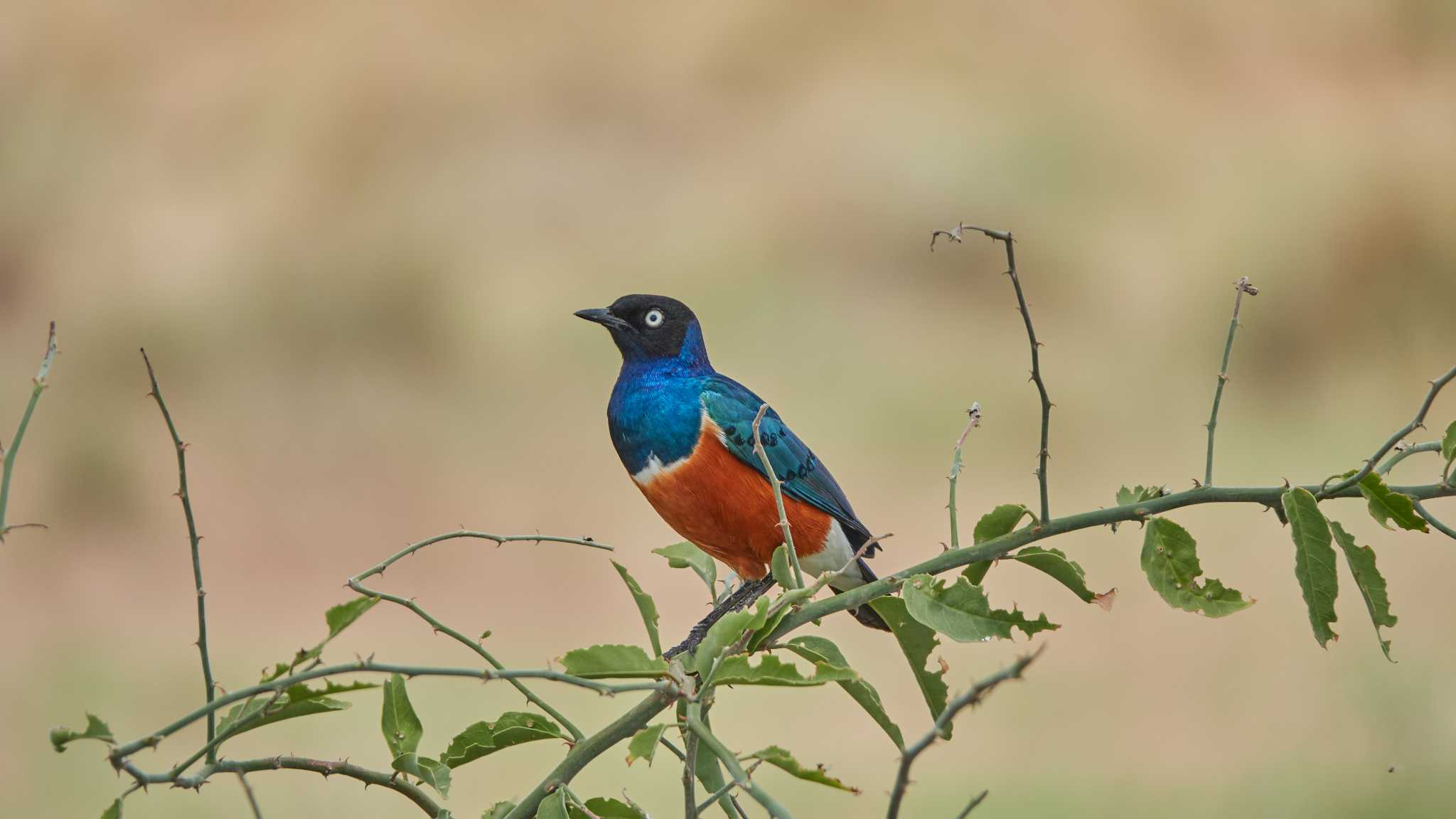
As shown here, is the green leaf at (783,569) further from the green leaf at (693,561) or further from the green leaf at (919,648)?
the green leaf at (693,561)

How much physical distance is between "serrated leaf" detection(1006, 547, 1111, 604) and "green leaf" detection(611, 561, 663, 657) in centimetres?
29

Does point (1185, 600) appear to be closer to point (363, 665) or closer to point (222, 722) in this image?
point (363, 665)

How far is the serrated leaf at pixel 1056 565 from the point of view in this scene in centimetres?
90

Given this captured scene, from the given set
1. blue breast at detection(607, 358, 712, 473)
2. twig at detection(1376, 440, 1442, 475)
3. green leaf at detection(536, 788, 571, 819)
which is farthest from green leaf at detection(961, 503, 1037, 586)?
blue breast at detection(607, 358, 712, 473)

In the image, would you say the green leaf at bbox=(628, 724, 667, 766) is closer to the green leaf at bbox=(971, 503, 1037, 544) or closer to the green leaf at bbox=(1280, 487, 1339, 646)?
the green leaf at bbox=(971, 503, 1037, 544)

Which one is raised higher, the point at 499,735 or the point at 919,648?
the point at 919,648

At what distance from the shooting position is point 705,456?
1595 millimetres

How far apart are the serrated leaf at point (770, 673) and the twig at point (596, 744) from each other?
1.6 inches

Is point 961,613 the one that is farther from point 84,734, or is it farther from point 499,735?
point 84,734

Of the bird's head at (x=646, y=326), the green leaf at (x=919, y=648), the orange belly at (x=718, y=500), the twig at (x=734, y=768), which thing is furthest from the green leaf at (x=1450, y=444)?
the bird's head at (x=646, y=326)

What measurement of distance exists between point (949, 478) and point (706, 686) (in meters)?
0.30

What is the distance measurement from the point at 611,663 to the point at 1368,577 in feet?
1.74

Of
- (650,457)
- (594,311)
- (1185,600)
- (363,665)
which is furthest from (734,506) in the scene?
(363,665)

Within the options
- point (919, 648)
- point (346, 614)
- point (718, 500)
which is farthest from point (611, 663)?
point (718, 500)
